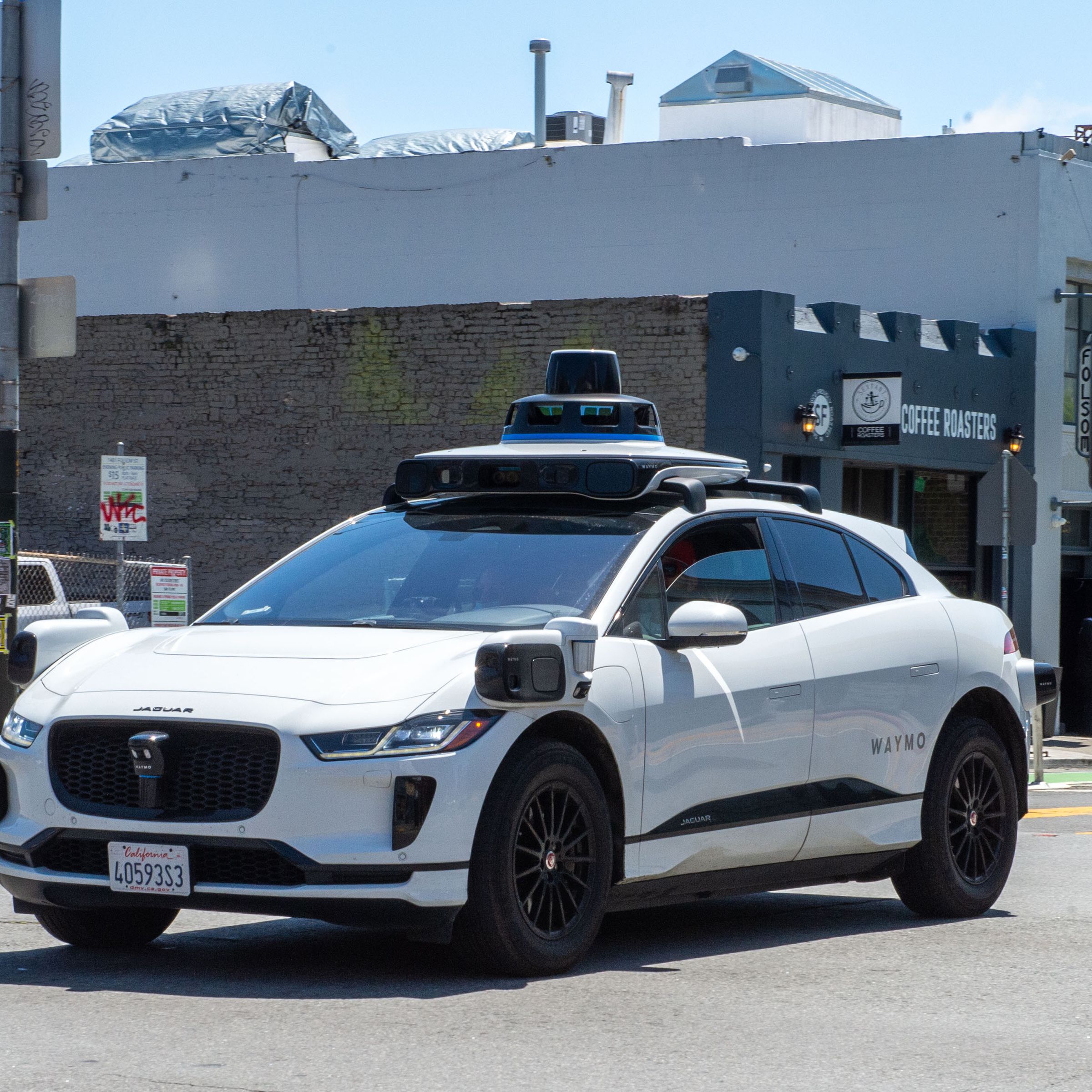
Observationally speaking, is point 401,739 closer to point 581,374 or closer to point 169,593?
point 581,374

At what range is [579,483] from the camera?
26.0ft

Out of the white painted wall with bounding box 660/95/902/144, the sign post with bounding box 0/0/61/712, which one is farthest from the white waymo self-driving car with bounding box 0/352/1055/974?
the white painted wall with bounding box 660/95/902/144

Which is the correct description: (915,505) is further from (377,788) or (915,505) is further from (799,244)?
(377,788)

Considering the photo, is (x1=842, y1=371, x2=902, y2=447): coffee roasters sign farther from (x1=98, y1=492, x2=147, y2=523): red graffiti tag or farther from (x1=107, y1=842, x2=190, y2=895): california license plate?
(x1=107, y1=842, x2=190, y2=895): california license plate

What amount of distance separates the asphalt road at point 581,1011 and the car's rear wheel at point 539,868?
15 centimetres

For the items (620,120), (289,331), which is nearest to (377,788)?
(289,331)

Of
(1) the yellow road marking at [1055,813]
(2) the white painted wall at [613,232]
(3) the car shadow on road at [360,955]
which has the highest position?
(2) the white painted wall at [613,232]

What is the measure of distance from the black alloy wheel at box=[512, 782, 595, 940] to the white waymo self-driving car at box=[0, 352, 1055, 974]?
0.01 meters

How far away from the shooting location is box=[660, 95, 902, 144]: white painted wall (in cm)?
3438

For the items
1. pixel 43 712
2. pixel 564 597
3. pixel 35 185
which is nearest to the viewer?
pixel 43 712

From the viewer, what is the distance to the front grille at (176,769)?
6.52 m

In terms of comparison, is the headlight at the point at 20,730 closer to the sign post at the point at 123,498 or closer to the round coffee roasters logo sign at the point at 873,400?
the sign post at the point at 123,498

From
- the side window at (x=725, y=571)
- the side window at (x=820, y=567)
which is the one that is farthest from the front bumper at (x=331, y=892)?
the side window at (x=820, y=567)

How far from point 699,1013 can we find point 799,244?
23.4 m
